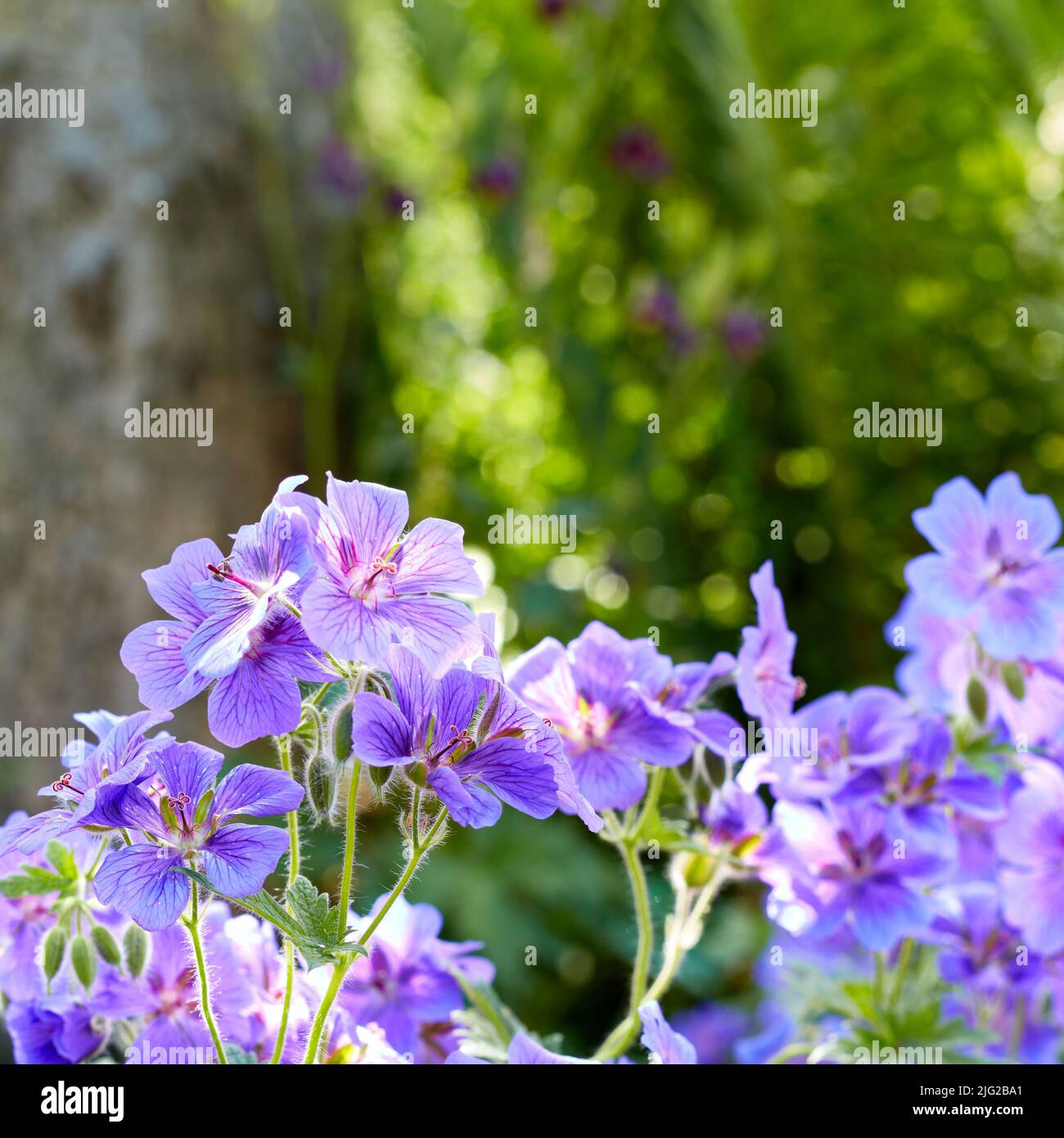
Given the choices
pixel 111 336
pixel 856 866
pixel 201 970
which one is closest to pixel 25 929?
pixel 201 970

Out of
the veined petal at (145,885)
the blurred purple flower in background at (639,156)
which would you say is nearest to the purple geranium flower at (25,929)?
the veined petal at (145,885)

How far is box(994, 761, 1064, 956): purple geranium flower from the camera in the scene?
0.57 metres

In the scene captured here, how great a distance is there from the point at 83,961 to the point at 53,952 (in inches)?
0.5

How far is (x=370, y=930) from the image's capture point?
0.37 m

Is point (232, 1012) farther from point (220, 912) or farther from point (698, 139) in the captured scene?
point (698, 139)

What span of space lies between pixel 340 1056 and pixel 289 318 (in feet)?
5.45

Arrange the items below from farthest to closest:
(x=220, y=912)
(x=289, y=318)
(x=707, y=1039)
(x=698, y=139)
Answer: (x=698, y=139)
(x=289, y=318)
(x=707, y=1039)
(x=220, y=912)

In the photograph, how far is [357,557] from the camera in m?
0.41

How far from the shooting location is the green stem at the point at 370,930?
0.37 metres

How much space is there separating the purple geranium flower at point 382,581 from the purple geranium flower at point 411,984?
175 millimetres

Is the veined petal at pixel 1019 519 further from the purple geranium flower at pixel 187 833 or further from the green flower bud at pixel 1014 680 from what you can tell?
the purple geranium flower at pixel 187 833
